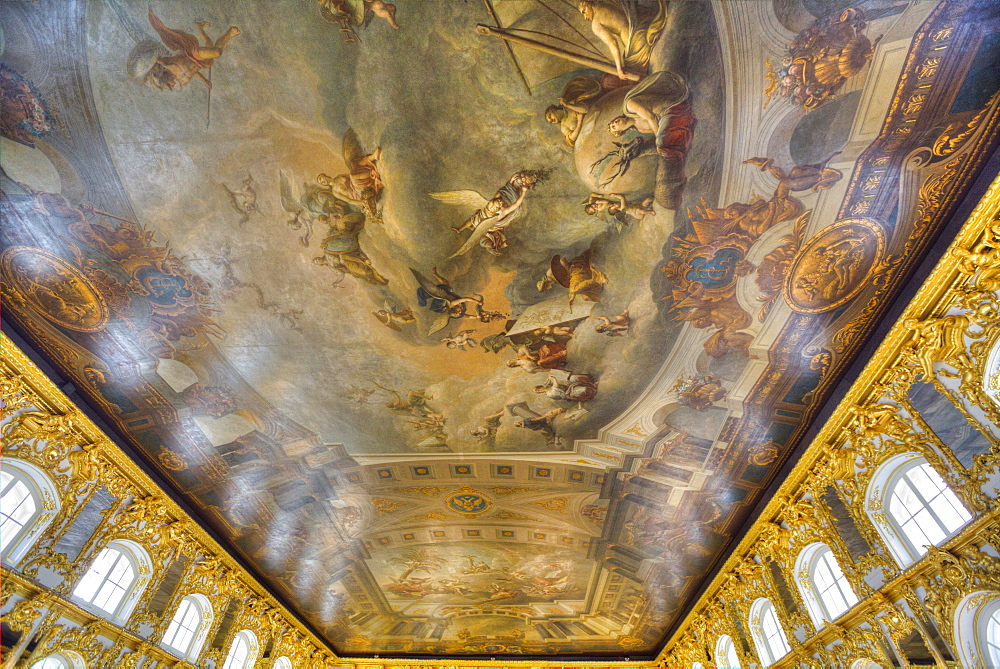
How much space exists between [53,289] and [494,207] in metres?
8.11

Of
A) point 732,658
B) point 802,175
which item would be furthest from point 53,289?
point 732,658

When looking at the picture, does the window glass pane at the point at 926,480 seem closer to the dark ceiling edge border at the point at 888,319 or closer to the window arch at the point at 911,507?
the window arch at the point at 911,507

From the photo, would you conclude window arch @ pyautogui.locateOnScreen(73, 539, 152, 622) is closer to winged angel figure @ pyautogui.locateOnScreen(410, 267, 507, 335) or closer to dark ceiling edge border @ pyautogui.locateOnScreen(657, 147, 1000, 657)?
winged angel figure @ pyautogui.locateOnScreen(410, 267, 507, 335)

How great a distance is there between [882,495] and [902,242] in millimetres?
5036

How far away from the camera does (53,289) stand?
31.1ft

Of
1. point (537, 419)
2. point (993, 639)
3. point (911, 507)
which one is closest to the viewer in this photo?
point (993, 639)

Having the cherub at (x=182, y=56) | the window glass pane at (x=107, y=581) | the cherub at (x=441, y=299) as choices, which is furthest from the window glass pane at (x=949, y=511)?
the window glass pane at (x=107, y=581)

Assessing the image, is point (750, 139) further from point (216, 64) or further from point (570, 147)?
point (216, 64)

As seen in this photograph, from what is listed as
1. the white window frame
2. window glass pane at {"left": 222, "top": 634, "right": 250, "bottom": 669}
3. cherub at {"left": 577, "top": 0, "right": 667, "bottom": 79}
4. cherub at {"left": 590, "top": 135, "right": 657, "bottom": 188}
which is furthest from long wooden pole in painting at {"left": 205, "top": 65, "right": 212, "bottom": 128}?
window glass pane at {"left": 222, "top": 634, "right": 250, "bottom": 669}

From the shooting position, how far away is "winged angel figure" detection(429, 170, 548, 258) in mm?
8850

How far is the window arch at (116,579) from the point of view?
1166 cm

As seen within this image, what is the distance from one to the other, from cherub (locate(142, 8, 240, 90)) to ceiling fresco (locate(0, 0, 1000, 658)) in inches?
1.5

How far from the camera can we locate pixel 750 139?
26.2 feet

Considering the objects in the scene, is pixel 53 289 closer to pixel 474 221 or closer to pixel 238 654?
pixel 474 221
